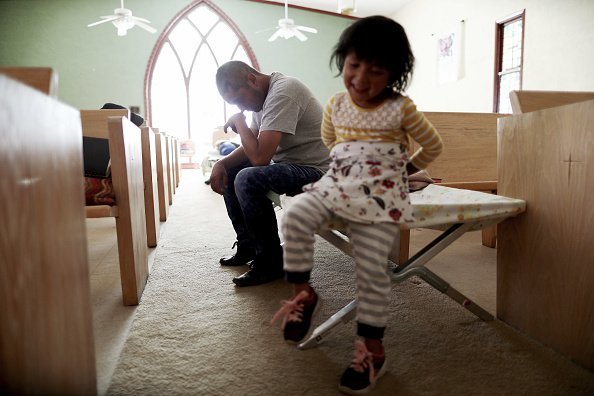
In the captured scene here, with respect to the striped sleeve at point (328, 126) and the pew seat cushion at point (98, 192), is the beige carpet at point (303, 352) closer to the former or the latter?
the pew seat cushion at point (98, 192)

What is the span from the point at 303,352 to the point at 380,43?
2.64 feet

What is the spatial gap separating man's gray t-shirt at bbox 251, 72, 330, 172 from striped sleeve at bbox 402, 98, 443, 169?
0.64 metres

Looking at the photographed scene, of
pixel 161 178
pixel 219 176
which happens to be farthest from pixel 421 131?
pixel 161 178

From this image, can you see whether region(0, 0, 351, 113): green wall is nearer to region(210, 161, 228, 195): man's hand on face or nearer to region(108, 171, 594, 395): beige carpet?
region(210, 161, 228, 195): man's hand on face

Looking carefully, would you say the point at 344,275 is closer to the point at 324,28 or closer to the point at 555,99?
the point at 555,99

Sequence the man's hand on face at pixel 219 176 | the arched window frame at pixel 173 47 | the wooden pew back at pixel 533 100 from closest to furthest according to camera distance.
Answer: the wooden pew back at pixel 533 100, the man's hand on face at pixel 219 176, the arched window frame at pixel 173 47

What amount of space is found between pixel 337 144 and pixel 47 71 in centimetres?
65

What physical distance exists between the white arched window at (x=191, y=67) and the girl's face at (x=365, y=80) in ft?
25.2

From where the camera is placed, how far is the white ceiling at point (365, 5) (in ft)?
25.7

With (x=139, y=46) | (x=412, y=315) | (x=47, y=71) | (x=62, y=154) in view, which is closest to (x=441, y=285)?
(x=412, y=315)

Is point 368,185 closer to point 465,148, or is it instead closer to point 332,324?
point 332,324

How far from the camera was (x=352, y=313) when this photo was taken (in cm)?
108

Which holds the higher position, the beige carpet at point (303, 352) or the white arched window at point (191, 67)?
the white arched window at point (191, 67)

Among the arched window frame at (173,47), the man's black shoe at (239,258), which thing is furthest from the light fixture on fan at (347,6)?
the man's black shoe at (239,258)
